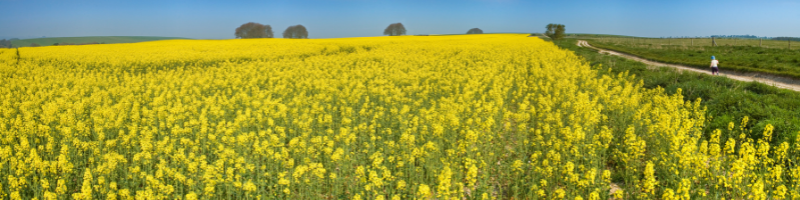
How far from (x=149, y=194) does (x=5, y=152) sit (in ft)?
10.5

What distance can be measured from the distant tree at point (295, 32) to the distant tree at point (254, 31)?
5791 millimetres

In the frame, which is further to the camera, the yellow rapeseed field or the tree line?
the tree line

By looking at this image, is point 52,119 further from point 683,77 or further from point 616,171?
point 683,77

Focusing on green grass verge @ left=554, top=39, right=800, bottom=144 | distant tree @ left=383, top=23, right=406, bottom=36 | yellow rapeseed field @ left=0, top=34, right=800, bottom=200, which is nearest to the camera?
yellow rapeseed field @ left=0, top=34, right=800, bottom=200

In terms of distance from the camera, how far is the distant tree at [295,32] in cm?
10319

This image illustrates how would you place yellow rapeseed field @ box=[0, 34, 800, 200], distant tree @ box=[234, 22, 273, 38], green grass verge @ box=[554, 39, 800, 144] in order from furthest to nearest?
distant tree @ box=[234, 22, 273, 38] < green grass verge @ box=[554, 39, 800, 144] < yellow rapeseed field @ box=[0, 34, 800, 200]

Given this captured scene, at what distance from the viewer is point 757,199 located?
14.4 feet

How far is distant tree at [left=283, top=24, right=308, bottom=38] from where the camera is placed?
10319cm

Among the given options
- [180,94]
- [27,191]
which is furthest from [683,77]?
[27,191]

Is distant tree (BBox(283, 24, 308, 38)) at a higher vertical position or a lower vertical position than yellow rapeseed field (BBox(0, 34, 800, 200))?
higher

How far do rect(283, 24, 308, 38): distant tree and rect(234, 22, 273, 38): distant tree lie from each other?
19.0 feet

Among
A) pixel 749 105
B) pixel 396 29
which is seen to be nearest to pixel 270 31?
pixel 396 29

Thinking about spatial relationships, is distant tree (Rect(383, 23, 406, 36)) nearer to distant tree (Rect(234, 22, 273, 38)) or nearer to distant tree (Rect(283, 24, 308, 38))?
distant tree (Rect(283, 24, 308, 38))

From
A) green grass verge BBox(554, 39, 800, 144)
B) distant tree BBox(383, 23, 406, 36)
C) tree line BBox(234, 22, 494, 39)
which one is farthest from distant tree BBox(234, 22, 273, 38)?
green grass verge BBox(554, 39, 800, 144)
